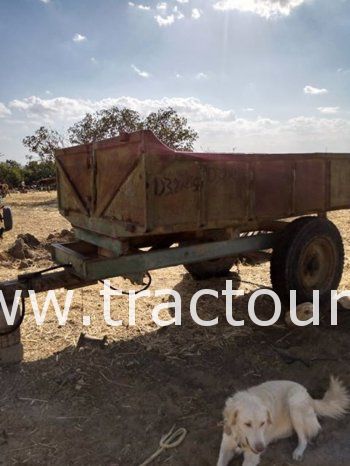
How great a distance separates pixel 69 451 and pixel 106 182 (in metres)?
2.26

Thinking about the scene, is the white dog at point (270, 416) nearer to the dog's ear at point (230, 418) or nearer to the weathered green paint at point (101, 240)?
the dog's ear at point (230, 418)

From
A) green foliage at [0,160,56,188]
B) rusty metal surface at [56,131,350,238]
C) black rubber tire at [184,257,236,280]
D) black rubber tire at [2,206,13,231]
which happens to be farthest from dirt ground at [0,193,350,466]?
green foliage at [0,160,56,188]

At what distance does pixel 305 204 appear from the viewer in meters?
5.04

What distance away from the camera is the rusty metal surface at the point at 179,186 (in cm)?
360

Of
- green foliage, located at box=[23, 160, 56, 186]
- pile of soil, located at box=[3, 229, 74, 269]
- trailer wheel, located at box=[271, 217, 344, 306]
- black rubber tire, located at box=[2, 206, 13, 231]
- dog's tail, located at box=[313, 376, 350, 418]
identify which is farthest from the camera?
green foliage, located at box=[23, 160, 56, 186]

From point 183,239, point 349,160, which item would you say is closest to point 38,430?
point 183,239

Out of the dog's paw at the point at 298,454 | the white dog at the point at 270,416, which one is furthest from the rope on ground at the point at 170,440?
the dog's paw at the point at 298,454

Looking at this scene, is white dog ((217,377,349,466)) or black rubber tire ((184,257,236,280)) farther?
black rubber tire ((184,257,236,280))

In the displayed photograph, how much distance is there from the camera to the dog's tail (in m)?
3.23

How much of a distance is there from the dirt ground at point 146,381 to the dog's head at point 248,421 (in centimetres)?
35

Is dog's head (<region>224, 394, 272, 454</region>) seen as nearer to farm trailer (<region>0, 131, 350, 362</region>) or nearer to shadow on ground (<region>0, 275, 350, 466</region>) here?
shadow on ground (<region>0, 275, 350, 466</region>)

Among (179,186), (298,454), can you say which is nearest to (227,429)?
(298,454)

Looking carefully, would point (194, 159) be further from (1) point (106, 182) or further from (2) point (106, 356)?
(2) point (106, 356)

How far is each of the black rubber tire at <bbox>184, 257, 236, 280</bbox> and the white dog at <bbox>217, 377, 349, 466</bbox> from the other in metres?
3.23
